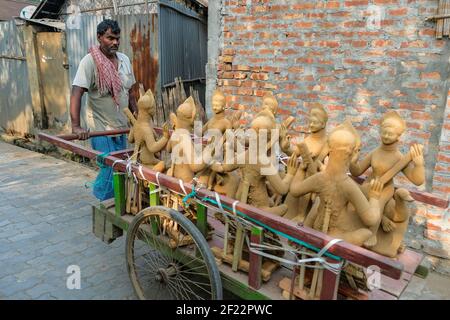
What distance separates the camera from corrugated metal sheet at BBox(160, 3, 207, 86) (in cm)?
544

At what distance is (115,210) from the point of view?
2758mm

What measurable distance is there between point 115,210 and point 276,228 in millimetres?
1438

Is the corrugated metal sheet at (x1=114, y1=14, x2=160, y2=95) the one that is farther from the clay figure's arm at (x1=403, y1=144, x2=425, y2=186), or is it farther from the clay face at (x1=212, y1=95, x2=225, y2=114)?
the clay figure's arm at (x1=403, y1=144, x2=425, y2=186)

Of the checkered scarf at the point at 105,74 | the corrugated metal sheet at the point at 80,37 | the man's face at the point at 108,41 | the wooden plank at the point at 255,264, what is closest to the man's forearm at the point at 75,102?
the checkered scarf at the point at 105,74

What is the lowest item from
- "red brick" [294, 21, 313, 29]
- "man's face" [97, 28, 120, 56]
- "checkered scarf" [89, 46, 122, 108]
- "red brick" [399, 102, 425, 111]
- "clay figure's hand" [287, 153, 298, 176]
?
"clay figure's hand" [287, 153, 298, 176]

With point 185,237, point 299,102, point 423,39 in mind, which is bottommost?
point 185,237

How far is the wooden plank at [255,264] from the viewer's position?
6.34 ft

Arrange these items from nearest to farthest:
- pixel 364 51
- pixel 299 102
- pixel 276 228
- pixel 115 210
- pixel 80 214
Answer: pixel 276 228, pixel 115 210, pixel 364 51, pixel 299 102, pixel 80 214

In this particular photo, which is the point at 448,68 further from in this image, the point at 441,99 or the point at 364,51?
the point at 364,51

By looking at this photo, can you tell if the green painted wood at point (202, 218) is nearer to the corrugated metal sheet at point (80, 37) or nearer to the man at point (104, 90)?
the man at point (104, 90)

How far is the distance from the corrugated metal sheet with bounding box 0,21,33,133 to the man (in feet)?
16.3

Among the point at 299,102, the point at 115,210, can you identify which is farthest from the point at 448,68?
the point at 115,210

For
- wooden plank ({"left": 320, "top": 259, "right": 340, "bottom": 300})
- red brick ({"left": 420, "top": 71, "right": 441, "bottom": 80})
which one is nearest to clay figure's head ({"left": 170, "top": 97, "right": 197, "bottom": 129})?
wooden plank ({"left": 320, "top": 259, "right": 340, "bottom": 300})

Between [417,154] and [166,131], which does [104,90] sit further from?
[417,154]
